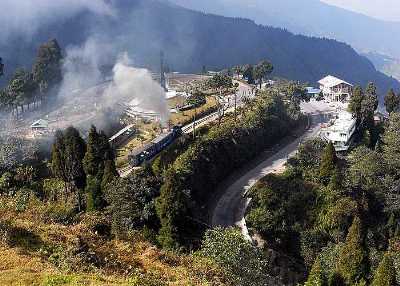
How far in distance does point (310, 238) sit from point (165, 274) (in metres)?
24.2

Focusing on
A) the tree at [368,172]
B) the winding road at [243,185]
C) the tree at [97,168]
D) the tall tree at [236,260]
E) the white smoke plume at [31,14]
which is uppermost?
the white smoke plume at [31,14]

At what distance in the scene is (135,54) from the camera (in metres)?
172

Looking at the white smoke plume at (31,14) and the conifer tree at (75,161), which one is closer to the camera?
the conifer tree at (75,161)

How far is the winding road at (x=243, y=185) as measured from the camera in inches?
1724

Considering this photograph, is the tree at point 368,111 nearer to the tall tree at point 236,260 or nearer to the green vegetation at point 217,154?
the green vegetation at point 217,154

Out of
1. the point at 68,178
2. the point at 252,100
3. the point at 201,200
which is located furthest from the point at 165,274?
the point at 252,100

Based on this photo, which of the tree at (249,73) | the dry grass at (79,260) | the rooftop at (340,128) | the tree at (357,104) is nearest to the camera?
the dry grass at (79,260)

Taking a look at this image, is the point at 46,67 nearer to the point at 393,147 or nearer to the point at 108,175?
the point at 108,175

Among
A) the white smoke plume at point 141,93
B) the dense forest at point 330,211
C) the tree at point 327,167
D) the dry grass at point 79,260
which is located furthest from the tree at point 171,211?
the white smoke plume at point 141,93

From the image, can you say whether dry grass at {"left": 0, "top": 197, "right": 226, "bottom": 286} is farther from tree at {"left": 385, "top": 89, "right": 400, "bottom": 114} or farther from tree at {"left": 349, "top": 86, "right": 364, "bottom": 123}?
tree at {"left": 385, "top": 89, "right": 400, "bottom": 114}

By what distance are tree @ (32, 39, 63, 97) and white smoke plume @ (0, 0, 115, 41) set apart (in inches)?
3191

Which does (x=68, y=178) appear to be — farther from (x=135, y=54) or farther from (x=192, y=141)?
(x=135, y=54)

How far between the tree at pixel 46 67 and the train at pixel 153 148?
26307 mm

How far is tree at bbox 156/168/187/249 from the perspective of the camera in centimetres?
3309
